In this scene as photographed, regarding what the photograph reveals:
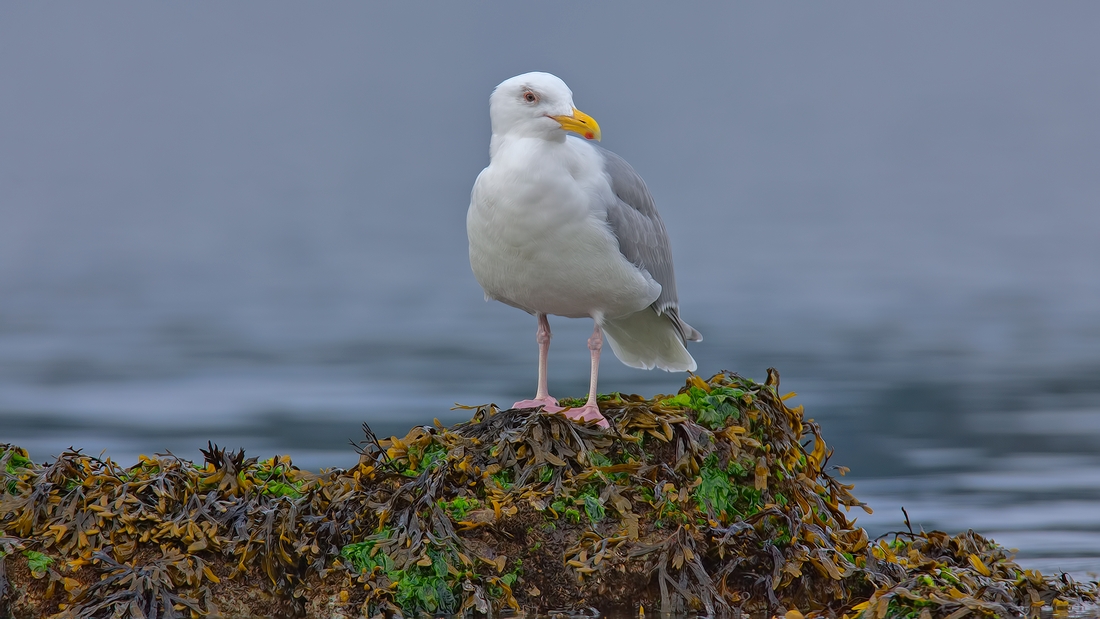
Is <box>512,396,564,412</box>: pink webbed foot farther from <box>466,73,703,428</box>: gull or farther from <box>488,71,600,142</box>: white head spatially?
<box>488,71,600,142</box>: white head

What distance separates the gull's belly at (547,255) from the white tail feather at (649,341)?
78cm

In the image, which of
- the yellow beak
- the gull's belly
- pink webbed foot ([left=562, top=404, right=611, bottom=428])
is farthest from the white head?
pink webbed foot ([left=562, top=404, right=611, bottom=428])

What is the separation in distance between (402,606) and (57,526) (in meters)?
1.56

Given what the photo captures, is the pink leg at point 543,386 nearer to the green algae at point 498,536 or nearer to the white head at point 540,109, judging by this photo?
the green algae at point 498,536

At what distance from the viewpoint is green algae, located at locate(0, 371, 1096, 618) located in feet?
16.6

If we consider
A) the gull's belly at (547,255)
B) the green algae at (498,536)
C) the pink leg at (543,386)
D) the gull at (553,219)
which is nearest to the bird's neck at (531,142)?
the gull at (553,219)

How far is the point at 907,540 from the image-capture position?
244 inches

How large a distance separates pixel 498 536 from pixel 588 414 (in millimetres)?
825

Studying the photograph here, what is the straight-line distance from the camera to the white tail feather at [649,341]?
714 cm

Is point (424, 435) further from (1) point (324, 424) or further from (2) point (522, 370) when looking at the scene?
(2) point (522, 370)

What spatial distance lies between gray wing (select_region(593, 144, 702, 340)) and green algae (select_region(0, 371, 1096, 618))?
0.97 m

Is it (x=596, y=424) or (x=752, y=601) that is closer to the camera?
(x=752, y=601)

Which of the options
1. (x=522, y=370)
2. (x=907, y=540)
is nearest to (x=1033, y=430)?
(x=522, y=370)

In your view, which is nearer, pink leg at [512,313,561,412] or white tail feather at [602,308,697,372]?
pink leg at [512,313,561,412]
